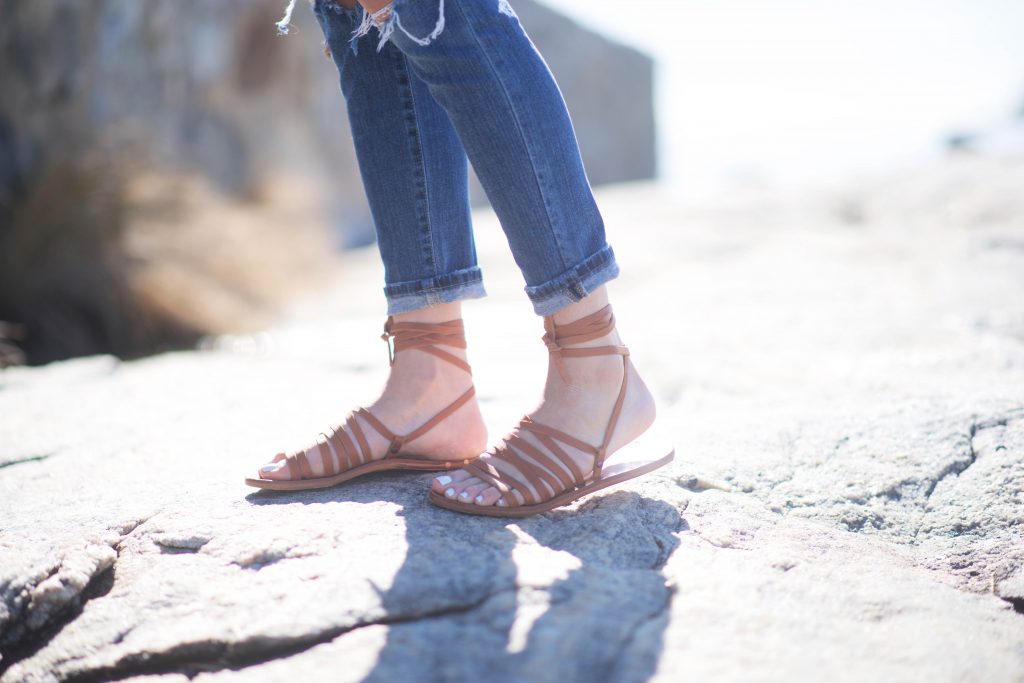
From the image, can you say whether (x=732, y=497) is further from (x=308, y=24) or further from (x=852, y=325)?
(x=308, y=24)

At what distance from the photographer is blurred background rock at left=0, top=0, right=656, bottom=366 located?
9.09 ft

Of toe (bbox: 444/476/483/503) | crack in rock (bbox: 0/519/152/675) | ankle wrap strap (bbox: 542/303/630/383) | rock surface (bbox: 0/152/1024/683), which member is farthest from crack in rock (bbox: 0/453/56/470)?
ankle wrap strap (bbox: 542/303/630/383)

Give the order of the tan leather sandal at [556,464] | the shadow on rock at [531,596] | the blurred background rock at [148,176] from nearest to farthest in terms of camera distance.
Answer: the shadow on rock at [531,596], the tan leather sandal at [556,464], the blurred background rock at [148,176]

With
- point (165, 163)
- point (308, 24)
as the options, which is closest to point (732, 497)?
point (165, 163)

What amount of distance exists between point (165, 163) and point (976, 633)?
3.28m

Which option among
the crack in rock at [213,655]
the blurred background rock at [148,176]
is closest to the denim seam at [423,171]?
the crack in rock at [213,655]

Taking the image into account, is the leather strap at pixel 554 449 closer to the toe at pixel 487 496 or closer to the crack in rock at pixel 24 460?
the toe at pixel 487 496

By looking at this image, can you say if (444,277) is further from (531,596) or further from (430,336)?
(531,596)

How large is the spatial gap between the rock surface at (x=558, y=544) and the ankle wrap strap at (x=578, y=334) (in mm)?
169

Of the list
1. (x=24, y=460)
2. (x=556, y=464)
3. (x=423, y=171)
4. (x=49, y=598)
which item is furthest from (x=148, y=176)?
(x=556, y=464)

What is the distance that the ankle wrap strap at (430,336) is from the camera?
967 millimetres

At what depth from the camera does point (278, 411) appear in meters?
1.35

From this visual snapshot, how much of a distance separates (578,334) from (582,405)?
0.08 meters

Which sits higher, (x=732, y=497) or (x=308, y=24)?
(x=308, y=24)
